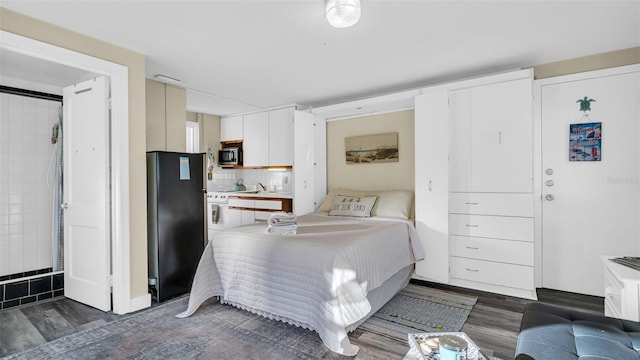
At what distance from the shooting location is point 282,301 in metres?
2.41

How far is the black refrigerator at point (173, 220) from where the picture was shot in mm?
3168

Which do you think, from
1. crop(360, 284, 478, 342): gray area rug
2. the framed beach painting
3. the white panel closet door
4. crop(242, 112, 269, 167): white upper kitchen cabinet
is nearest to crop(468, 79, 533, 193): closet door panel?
the white panel closet door

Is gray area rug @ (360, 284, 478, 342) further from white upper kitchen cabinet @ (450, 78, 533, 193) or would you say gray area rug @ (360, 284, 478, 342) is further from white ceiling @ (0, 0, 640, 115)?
white ceiling @ (0, 0, 640, 115)


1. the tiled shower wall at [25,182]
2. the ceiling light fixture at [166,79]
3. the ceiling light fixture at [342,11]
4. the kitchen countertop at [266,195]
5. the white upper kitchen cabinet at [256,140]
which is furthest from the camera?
the white upper kitchen cabinet at [256,140]

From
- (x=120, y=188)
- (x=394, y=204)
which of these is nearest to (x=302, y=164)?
(x=394, y=204)

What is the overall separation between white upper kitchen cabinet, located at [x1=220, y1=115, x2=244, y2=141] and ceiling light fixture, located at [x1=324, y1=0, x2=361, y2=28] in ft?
13.2

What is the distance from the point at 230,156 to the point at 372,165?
2.72 meters

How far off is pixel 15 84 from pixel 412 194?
468 cm

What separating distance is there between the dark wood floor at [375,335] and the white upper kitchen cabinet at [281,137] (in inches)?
123

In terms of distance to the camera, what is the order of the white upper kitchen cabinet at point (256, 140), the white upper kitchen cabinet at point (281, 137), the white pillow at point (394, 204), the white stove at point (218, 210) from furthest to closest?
1. the white stove at point (218, 210)
2. the white upper kitchen cabinet at point (256, 140)
3. the white upper kitchen cabinet at point (281, 137)
4. the white pillow at point (394, 204)

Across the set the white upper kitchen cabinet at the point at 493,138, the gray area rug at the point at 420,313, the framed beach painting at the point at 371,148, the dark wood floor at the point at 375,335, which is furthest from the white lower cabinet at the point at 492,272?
the framed beach painting at the point at 371,148

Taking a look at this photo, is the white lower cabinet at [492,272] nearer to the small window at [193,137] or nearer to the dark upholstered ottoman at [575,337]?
the dark upholstered ottoman at [575,337]

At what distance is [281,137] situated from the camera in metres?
5.20

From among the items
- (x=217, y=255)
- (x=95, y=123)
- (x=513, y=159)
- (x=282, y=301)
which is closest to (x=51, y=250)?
(x=95, y=123)
